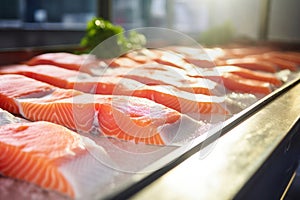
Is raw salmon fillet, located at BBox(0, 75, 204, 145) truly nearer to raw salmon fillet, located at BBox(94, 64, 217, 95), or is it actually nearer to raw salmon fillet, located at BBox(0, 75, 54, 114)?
raw salmon fillet, located at BBox(0, 75, 54, 114)

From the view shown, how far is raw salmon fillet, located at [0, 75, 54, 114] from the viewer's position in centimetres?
132

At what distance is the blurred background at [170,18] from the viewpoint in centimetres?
406

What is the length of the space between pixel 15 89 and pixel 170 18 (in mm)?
3668

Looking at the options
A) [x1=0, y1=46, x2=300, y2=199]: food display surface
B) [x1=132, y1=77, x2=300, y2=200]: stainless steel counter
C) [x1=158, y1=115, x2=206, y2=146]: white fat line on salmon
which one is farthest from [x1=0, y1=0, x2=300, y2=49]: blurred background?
[x1=132, y1=77, x2=300, y2=200]: stainless steel counter

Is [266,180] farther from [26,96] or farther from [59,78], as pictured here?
[59,78]

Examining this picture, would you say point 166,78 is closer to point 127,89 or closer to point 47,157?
point 127,89

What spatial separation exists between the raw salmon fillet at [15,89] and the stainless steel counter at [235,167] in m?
0.77

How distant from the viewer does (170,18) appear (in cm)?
486

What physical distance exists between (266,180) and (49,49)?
2.08 meters

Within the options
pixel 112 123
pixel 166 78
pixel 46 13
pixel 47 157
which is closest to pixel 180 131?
pixel 112 123

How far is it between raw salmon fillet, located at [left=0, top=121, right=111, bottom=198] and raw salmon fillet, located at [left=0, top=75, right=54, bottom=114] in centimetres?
39

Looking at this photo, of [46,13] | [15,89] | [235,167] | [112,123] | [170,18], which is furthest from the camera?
[46,13]

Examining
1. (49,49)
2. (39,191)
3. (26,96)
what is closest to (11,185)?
(39,191)

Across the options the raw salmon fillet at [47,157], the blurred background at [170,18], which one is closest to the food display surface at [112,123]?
the raw salmon fillet at [47,157]
